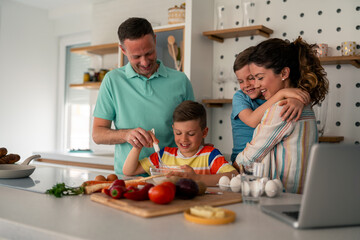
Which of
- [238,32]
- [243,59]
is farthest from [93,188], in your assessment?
[238,32]

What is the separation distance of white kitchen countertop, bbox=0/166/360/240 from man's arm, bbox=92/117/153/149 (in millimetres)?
556

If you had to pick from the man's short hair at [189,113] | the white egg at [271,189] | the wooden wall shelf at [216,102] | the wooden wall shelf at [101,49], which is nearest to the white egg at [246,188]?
the white egg at [271,189]

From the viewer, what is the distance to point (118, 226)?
962 millimetres

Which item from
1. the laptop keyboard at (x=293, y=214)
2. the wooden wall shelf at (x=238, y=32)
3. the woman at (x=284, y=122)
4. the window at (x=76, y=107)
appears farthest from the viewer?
the window at (x=76, y=107)

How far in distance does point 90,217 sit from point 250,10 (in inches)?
103

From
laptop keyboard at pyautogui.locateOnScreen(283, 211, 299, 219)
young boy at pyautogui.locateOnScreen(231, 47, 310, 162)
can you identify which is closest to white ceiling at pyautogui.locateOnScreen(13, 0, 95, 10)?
young boy at pyautogui.locateOnScreen(231, 47, 310, 162)

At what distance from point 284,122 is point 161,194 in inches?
22.5

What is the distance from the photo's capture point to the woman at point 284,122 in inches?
57.9

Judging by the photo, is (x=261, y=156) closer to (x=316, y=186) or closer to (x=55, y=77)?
(x=316, y=186)

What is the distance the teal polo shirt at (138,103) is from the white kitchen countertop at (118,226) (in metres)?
0.89

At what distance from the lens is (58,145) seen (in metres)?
5.38

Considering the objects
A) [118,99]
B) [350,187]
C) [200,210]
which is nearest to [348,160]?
[350,187]

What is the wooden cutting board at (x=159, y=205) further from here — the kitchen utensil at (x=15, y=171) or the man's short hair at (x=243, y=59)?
the man's short hair at (x=243, y=59)

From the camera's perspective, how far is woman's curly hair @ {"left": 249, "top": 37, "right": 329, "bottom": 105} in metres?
1.60
